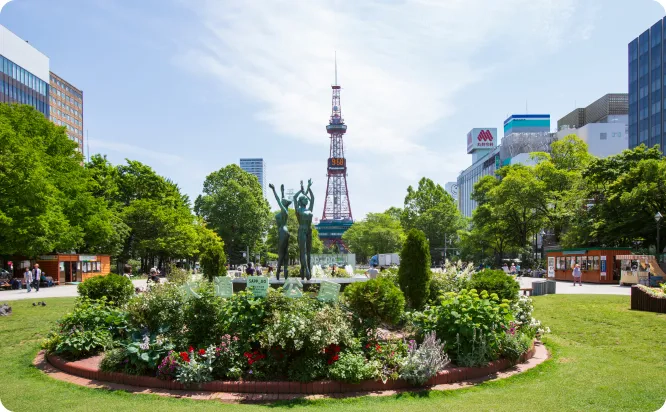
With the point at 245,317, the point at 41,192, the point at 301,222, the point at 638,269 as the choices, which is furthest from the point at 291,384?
the point at 41,192

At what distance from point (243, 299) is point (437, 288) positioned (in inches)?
237

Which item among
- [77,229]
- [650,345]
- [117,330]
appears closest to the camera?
[117,330]

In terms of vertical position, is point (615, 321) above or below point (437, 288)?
below

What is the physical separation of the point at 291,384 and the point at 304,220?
9.96 metres

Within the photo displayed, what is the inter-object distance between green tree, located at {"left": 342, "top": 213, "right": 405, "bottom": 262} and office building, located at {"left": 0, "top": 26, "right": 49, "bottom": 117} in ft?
163

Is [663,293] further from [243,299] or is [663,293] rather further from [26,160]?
[26,160]

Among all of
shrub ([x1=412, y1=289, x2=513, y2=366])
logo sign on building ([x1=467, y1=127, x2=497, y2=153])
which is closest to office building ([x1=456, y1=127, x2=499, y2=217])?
logo sign on building ([x1=467, y1=127, x2=497, y2=153])

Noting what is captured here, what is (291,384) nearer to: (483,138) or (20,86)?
(20,86)

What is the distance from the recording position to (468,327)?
8453mm

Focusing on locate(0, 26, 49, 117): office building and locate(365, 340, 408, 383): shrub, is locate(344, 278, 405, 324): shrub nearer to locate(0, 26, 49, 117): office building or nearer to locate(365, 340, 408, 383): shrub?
locate(365, 340, 408, 383): shrub

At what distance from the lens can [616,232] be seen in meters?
37.4

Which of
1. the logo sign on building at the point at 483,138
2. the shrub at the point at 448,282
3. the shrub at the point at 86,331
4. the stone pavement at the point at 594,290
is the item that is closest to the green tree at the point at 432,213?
the stone pavement at the point at 594,290

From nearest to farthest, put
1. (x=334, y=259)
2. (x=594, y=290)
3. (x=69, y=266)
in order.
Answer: (x=594, y=290)
(x=69, y=266)
(x=334, y=259)

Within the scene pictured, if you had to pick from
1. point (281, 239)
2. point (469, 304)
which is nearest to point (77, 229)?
point (281, 239)
